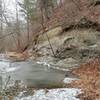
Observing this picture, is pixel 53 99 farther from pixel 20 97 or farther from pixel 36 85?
pixel 36 85

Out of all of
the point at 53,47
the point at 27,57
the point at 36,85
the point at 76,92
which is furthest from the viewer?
the point at 27,57

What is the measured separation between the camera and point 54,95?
10734mm

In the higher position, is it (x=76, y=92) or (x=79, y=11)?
(x=79, y=11)

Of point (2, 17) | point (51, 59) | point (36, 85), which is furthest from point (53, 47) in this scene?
point (2, 17)

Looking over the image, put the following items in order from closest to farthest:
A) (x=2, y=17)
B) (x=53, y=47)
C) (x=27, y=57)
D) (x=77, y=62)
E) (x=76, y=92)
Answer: (x=2, y=17) → (x=76, y=92) → (x=77, y=62) → (x=53, y=47) → (x=27, y=57)

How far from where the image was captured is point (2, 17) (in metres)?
7.44

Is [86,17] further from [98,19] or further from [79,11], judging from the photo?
[79,11]

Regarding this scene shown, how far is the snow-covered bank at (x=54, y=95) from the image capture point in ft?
34.3

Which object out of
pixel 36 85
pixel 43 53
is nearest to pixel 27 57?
pixel 43 53

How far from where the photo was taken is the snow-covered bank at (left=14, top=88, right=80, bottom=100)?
34.3 feet

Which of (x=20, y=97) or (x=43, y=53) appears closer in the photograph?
(x=20, y=97)

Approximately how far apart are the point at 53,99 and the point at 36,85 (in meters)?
2.78

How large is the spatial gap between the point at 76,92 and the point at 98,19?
42.9 ft

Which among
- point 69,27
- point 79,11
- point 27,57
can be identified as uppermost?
point 79,11
